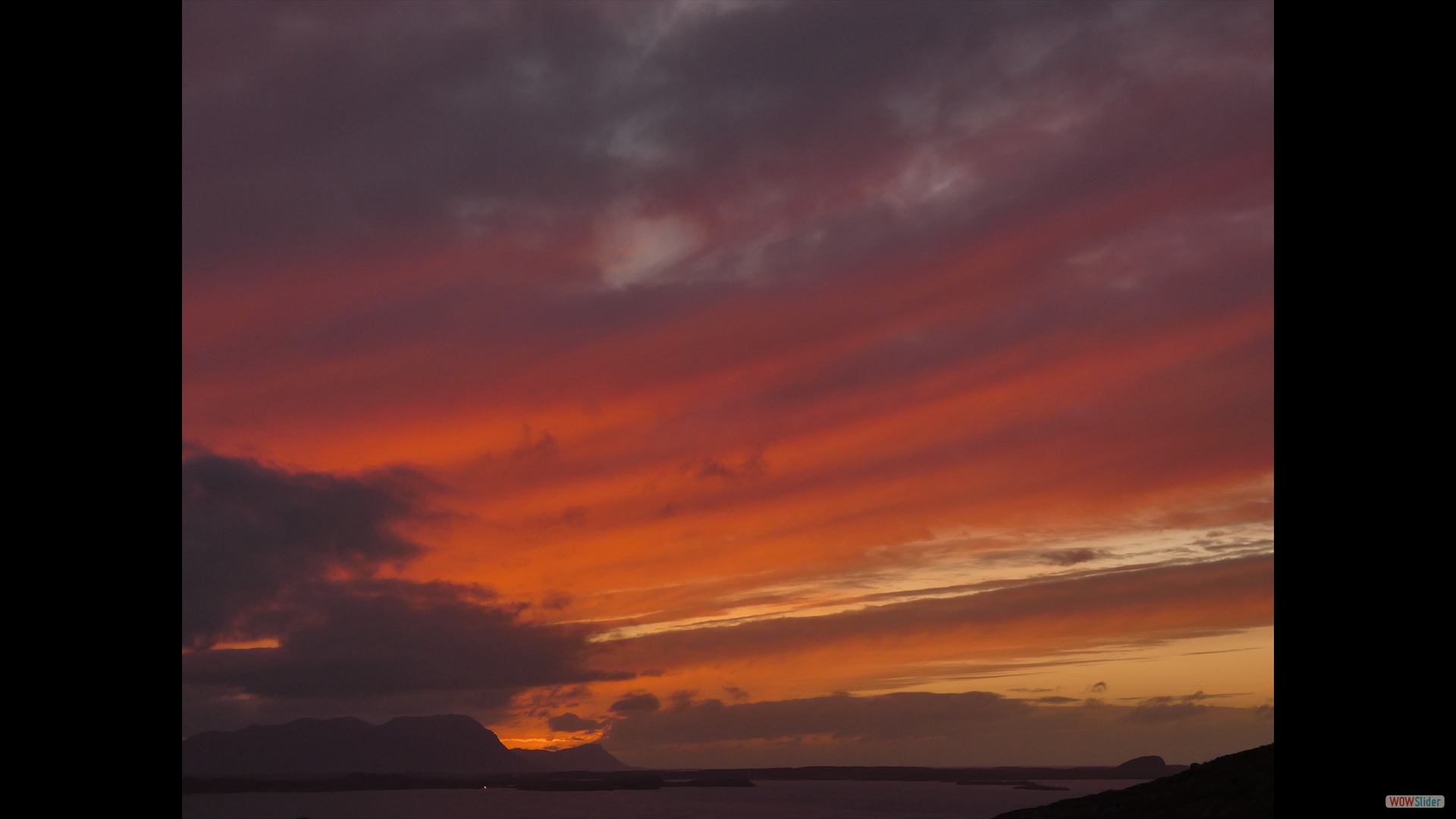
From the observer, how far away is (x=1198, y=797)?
4825 cm

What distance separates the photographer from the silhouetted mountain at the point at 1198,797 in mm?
45000

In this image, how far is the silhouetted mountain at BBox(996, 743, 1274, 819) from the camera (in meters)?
45.0
